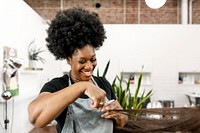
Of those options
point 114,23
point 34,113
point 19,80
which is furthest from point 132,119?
point 114,23

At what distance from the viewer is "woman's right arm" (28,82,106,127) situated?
961 millimetres

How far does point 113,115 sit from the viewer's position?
1207mm

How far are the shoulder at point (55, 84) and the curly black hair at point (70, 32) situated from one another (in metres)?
0.12

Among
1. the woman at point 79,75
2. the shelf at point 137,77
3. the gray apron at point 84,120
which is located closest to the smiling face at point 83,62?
the woman at point 79,75

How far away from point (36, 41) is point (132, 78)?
2.53 meters

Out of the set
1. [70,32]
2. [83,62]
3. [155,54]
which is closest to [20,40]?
[155,54]

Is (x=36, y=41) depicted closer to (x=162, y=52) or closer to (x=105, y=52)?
(x=105, y=52)

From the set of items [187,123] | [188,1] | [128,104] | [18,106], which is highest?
[188,1]

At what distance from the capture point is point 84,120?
1.22 meters

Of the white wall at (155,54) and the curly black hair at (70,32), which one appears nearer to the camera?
the curly black hair at (70,32)

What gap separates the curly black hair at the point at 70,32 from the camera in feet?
4.18

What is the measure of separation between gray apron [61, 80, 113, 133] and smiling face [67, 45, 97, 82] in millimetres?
116

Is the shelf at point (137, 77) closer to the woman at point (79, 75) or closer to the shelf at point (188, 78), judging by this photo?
the shelf at point (188, 78)

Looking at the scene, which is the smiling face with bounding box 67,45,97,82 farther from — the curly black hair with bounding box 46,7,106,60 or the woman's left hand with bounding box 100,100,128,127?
the woman's left hand with bounding box 100,100,128,127
